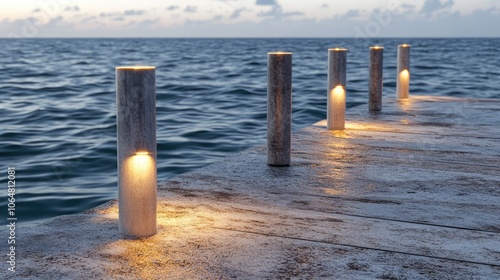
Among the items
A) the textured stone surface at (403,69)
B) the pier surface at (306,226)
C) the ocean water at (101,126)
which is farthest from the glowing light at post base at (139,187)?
the textured stone surface at (403,69)

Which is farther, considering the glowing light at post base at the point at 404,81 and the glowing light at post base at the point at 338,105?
the glowing light at post base at the point at 404,81

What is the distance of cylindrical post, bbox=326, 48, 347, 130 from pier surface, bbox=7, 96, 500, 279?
52.5 inches

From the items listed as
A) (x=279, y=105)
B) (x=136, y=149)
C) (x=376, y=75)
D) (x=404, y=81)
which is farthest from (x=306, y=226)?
(x=404, y=81)

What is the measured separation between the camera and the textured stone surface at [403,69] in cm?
1175

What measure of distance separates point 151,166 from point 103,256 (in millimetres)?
607

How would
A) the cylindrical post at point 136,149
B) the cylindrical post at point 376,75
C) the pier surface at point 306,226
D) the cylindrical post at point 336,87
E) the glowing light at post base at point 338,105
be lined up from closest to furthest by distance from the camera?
1. the pier surface at point 306,226
2. the cylindrical post at point 136,149
3. the cylindrical post at point 336,87
4. the glowing light at post base at point 338,105
5. the cylindrical post at point 376,75

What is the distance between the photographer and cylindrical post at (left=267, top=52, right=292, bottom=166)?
19.2 ft

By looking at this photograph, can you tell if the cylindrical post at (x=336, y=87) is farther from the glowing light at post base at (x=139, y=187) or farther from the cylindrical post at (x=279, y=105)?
the glowing light at post base at (x=139, y=187)

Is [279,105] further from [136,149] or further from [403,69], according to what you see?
[403,69]

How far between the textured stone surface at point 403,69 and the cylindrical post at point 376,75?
157cm

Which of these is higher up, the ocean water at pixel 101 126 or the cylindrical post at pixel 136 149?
the cylindrical post at pixel 136 149

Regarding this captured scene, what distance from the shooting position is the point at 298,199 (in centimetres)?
492

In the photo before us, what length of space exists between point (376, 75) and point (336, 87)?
7.25ft

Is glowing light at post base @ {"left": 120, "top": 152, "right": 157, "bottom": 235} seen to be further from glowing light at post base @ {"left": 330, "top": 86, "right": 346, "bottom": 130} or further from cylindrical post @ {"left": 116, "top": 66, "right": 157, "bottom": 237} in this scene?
glowing light at post base @ {"left": 330, "top": 86, "right": 346, "bottom": 130}
